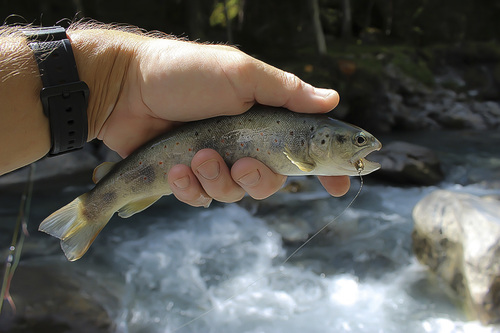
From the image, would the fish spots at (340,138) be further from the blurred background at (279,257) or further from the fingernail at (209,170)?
the blurred background at (279,257)

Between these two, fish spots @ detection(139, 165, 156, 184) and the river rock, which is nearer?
fish spots @ detection(139, 165, 156, 184)

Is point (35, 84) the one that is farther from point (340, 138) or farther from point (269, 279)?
point (269, 279)

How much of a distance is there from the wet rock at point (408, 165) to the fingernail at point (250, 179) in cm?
870

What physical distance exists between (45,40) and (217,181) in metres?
1.29

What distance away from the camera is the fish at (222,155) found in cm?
240

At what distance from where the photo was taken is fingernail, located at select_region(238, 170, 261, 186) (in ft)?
8.41

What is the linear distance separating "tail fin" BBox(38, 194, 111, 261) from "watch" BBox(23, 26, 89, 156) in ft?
1.47

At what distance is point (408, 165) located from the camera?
1091cm

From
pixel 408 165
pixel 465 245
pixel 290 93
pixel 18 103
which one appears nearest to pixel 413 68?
pixel 408 165

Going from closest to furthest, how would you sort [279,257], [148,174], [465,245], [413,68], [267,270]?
[148,174] → [465,245] → [267,270] → [279,257] → [413,68]

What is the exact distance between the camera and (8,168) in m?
2.48

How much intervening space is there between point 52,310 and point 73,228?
3298 mm

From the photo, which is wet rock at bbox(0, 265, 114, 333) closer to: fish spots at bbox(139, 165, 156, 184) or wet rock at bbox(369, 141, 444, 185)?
fish spots at bbox(139, 165, 156, 184)

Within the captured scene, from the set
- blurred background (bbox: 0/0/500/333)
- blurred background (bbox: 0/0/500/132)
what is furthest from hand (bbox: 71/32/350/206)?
blurred background (bbox: 0/0/500/132)
